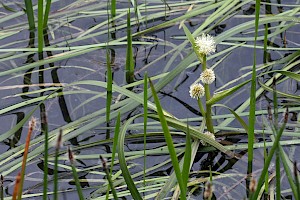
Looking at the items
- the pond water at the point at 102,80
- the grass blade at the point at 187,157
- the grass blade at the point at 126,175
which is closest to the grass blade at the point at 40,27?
the pond water at the point at 102,80

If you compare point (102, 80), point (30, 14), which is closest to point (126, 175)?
point (102, 80)

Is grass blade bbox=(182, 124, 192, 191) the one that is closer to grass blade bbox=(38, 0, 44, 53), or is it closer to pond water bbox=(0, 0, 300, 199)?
pond water bbox=(0, 0, 300, 199)

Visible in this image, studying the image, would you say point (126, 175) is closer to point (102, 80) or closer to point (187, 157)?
point (187, 157)

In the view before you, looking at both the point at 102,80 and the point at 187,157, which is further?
the point at 102,80

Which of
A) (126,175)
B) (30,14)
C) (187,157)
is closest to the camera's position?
(187,157)

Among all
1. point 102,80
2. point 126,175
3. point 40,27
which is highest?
point 40,27

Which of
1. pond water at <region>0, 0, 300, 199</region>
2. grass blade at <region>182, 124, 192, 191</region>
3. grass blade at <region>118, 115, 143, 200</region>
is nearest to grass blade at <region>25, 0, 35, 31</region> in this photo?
pond water at <region>0, 0, 300, 199</region>

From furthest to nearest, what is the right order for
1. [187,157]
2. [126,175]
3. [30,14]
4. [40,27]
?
[30,14], [40,27], [126,175], [187,157]

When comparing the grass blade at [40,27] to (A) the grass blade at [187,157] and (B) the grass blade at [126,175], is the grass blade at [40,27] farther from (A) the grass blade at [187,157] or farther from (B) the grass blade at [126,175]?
(A) the grass blade at [187,157]

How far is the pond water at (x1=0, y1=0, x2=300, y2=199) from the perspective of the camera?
1.81m

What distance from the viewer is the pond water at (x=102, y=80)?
1808mm

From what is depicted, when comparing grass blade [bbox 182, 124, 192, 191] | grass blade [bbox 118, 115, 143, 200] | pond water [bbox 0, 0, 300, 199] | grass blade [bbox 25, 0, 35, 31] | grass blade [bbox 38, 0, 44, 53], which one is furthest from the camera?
grass blade [bbox 25, 0, 35, 31]

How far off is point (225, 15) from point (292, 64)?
36 centimetres

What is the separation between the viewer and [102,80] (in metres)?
2.22
